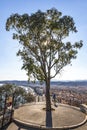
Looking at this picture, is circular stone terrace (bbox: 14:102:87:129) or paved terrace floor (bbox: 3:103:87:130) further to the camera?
circular stone terrace (bbox: 14:102:87:129)

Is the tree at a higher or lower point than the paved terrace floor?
higher

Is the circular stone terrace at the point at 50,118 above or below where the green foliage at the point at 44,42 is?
below

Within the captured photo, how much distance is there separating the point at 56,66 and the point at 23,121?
363 inches

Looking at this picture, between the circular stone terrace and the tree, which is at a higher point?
the tree

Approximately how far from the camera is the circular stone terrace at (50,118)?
17938 mm

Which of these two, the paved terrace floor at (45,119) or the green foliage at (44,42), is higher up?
the green foliage at (44,42)

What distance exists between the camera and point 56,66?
25422 millimetres

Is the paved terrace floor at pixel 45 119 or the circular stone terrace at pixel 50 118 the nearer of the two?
the paved terrace floor at pixel 45 119

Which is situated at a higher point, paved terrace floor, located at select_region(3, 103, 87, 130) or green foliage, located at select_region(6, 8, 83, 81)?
green foliage, located at select_region(6, 8, 83, 81)

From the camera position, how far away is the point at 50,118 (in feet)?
65.7

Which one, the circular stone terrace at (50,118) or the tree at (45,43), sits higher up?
the tree at (45,43)

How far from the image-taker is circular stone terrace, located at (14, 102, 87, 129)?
17.9 meters

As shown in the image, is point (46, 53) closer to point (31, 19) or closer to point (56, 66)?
point (56, 66)

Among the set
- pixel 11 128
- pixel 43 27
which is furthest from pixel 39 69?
pixel 11 128
